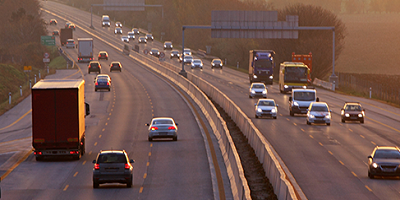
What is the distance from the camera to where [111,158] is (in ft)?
67.1

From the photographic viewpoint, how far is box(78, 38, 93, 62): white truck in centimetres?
9197

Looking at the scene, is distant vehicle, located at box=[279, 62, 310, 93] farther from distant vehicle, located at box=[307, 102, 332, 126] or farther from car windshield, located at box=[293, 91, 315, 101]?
distant vehicle, located at box=[307, 102, 332, 126]

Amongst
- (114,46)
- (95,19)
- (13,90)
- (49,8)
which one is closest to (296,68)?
(13,90)

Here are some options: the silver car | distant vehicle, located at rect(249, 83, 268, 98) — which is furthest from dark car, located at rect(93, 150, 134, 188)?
distant vehicle, located at rect(249, 83, 268, 98)

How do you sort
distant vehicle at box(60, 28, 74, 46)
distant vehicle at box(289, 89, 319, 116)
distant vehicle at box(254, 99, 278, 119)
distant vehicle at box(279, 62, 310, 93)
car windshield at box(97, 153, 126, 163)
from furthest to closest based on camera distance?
distant vehicle at box(60, 28, 74, 46) → distant vehicle at box(279, 62, 310, 93) → distant vehicle at box(289, 89, 319, 116) → distant vehicle at box(254, 99, 278, 119) → car windshield at box(97, 153, 126, 163)

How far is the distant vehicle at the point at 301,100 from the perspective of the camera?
44.3m

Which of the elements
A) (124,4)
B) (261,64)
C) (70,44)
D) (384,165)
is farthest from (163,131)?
(124,4)

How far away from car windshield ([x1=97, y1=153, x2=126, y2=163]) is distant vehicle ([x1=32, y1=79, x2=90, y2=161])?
20.1 ft

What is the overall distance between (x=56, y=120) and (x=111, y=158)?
6.55m

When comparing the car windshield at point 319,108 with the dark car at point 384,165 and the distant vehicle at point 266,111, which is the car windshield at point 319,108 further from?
the dark car at point 384,165

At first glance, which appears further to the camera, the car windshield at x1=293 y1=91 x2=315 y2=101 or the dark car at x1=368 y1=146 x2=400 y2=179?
the car windshield at x1=293 y1=91 x2=315 y2=101

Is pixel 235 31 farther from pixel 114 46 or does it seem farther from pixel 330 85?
pixel 114 46

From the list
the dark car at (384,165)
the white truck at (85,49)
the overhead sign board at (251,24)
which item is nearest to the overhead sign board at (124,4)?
the white truck at (85,49)

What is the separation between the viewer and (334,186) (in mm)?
21328
